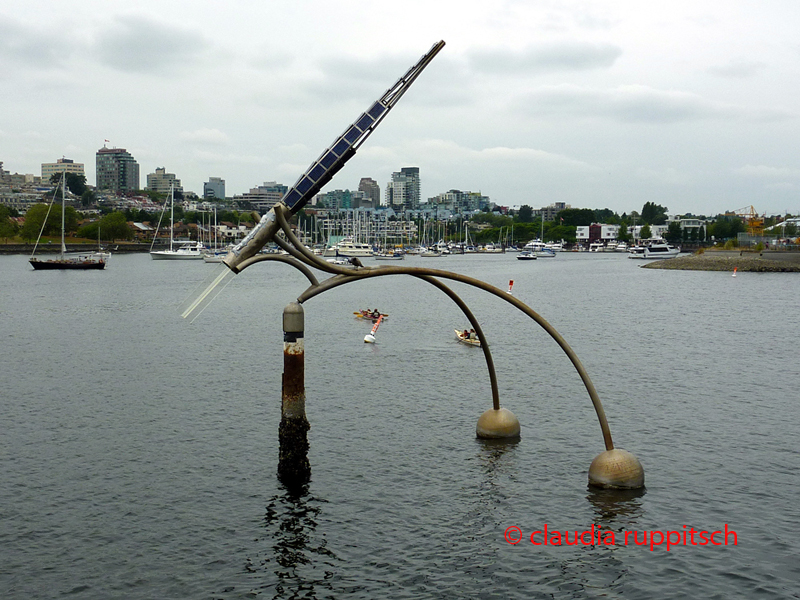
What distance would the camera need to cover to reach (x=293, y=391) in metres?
26.6

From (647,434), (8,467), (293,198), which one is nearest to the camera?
(293,198)

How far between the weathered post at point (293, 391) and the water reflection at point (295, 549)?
5.21 ft

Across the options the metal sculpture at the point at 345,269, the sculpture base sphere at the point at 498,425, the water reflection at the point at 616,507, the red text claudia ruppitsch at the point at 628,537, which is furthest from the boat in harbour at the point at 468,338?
the red text claudia ruppitsch at the point at 628,537

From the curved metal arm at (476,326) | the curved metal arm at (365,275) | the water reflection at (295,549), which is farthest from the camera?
the curved metal arm at (476,326)

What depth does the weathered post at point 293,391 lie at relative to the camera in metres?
26.1

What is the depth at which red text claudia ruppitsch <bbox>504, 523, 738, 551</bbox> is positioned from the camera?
25.0 metres

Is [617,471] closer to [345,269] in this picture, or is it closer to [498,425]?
[498,425]

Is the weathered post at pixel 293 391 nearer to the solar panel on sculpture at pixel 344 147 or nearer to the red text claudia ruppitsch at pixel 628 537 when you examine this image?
the solar panel on sculpture at pixel 344 147

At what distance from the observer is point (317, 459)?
108 feet

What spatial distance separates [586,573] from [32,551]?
16.9 meters

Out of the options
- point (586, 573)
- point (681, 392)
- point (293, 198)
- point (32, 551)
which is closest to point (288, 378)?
point (293, 198)

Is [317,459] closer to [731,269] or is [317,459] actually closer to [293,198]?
[293,198]

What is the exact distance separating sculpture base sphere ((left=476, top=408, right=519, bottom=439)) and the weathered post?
941 centimetres

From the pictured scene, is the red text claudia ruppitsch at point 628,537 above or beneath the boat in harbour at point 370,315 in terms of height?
beneath
